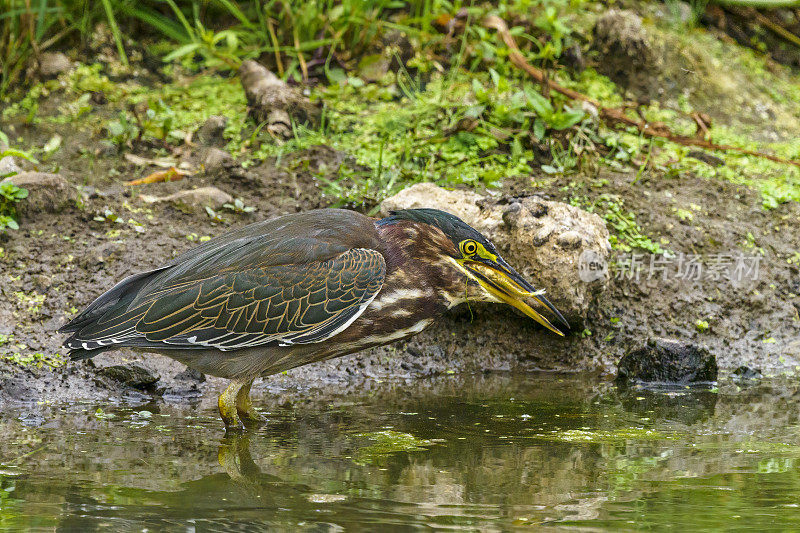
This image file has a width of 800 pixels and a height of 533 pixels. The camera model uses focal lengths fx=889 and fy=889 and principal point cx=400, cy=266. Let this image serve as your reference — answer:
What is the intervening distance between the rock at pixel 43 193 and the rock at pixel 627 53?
475 cm

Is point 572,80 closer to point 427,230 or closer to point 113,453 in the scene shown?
point 427,230

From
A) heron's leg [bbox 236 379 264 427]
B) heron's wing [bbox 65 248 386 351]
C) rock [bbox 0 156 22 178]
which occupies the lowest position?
heron's leg [bbox 236 379 264 427]

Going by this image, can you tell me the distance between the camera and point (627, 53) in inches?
308

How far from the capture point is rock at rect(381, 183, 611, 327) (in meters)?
5.28

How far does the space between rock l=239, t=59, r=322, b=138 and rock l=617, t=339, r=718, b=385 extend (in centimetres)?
329

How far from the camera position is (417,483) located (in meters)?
3.37

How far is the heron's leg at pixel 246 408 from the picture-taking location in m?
4.44

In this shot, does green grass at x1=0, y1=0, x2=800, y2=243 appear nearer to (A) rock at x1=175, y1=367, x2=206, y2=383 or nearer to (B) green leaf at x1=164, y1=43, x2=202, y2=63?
(B) green leaf at x1=164, y1=43, x2=202, y2=63

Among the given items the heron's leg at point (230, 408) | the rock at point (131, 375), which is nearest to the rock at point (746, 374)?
the heron's leg at point (230, 408)

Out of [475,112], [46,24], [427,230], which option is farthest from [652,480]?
[46,24]

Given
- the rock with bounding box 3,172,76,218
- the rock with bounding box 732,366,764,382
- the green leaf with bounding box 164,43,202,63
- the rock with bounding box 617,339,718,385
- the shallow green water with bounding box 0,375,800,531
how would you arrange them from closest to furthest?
the shallow green water with bounding box 0,375,800,531, the rock with bounding box 617,339,718,385, the rock with bounding box 732,366,764,382, the rock with bounding box 3,172,76,218, the green leaf with bounding box 164,43,202,63

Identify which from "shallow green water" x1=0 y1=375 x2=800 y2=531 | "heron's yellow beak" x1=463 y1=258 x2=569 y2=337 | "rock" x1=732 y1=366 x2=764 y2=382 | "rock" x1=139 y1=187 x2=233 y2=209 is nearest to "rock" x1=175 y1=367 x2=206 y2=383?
"shallow green water" x1=0 y1=375 x2=800 y2=531

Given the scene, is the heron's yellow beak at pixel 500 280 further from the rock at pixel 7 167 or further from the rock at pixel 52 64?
the rock at pixel 52 64

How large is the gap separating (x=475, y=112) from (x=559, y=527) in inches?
176
